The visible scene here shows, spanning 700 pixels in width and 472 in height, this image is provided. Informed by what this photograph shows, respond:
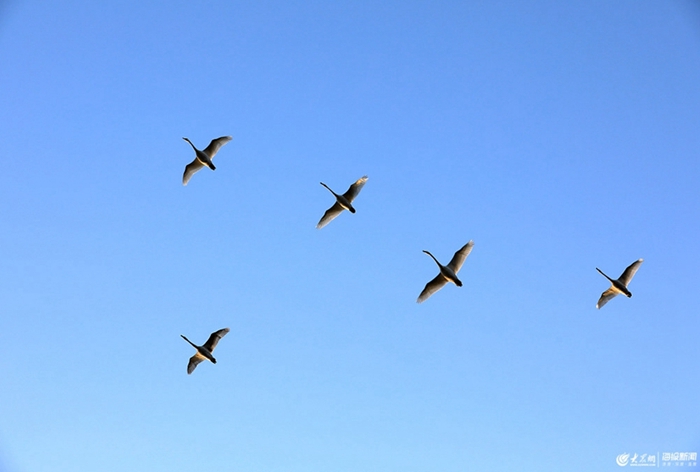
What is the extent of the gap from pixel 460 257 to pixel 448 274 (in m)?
1.79

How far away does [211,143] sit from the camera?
64.3 m

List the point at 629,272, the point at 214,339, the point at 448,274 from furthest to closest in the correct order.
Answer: the point at 214,339 → the point at 629,272 → the point at 448,274

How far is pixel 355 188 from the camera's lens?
6184 cm

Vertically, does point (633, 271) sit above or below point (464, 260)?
above

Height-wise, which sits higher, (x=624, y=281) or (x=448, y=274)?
(x=624, y=281)

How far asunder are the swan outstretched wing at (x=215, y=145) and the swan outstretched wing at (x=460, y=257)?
22.5 metres

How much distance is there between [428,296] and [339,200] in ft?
36.7

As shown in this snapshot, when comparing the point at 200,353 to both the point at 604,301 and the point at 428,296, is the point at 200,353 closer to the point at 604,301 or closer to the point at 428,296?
the point at 428,296

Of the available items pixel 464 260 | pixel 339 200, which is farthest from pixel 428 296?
pixel 339 200

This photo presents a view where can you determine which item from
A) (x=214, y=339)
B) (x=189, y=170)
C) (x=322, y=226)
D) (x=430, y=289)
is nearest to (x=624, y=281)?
(x=430, y=289)

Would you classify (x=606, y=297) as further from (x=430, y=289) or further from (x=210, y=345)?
(x=210, y=345)

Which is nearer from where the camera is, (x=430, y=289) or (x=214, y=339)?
(x=430, y=289)

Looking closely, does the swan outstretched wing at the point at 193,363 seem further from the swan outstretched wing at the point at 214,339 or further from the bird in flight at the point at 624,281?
the bird in flight at the point at 624,281

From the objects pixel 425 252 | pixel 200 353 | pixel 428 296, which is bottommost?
pixel 200 353
